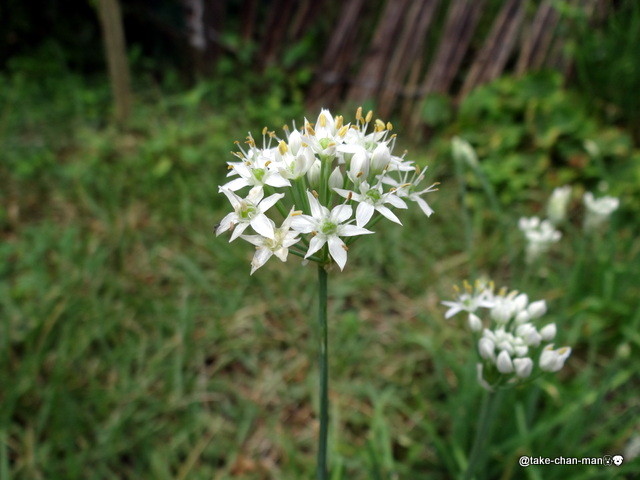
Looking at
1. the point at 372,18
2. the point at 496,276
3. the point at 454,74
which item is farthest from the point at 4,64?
the point at 496,276

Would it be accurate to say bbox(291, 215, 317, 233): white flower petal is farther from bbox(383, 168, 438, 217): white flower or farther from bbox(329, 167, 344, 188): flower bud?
bbox(383, 168, 438, 217): white flower

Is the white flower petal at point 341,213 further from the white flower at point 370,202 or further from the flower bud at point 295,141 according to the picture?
the flower bud at point 295,141

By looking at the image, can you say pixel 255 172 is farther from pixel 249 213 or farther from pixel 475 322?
pixel 475 322

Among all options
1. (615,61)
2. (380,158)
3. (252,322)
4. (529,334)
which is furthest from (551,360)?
(615,61)

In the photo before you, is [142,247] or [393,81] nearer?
[142,247]

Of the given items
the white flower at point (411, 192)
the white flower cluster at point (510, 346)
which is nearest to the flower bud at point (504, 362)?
the white flower cluster at point (510, 346)

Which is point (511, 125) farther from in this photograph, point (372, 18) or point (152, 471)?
point (152, 471)

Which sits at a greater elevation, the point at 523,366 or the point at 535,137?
the point at 535,137
